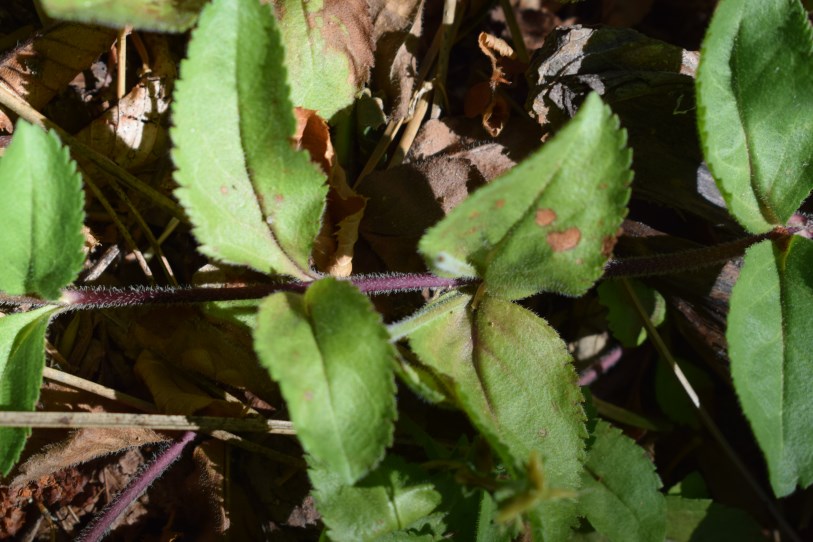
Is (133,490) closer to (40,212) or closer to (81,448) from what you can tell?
(81,448)

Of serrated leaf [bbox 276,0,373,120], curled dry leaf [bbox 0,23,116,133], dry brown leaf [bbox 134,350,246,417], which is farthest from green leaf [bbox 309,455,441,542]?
curled dry leaf [bbox 0,23,116,133]

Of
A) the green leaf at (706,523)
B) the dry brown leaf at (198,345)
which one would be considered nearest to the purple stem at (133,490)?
the dry brown leaf at (198,345)

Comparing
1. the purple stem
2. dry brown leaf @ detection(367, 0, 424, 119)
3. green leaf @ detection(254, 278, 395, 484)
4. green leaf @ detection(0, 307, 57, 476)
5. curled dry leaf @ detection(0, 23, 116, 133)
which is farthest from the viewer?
dry brown leaf @ detection(367, 0, 424, 119)

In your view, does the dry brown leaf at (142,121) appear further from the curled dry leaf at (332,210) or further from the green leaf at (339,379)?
the green leaf at (339,379)

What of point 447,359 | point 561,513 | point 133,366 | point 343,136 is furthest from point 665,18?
point 133,366

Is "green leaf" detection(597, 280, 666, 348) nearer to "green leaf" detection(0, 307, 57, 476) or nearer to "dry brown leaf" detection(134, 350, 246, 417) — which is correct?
"dry brown leaf" detection(134, 350, 246, 417)

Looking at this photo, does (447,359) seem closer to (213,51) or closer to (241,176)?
(241,176)

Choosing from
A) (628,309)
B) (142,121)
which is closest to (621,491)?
(628,309)
